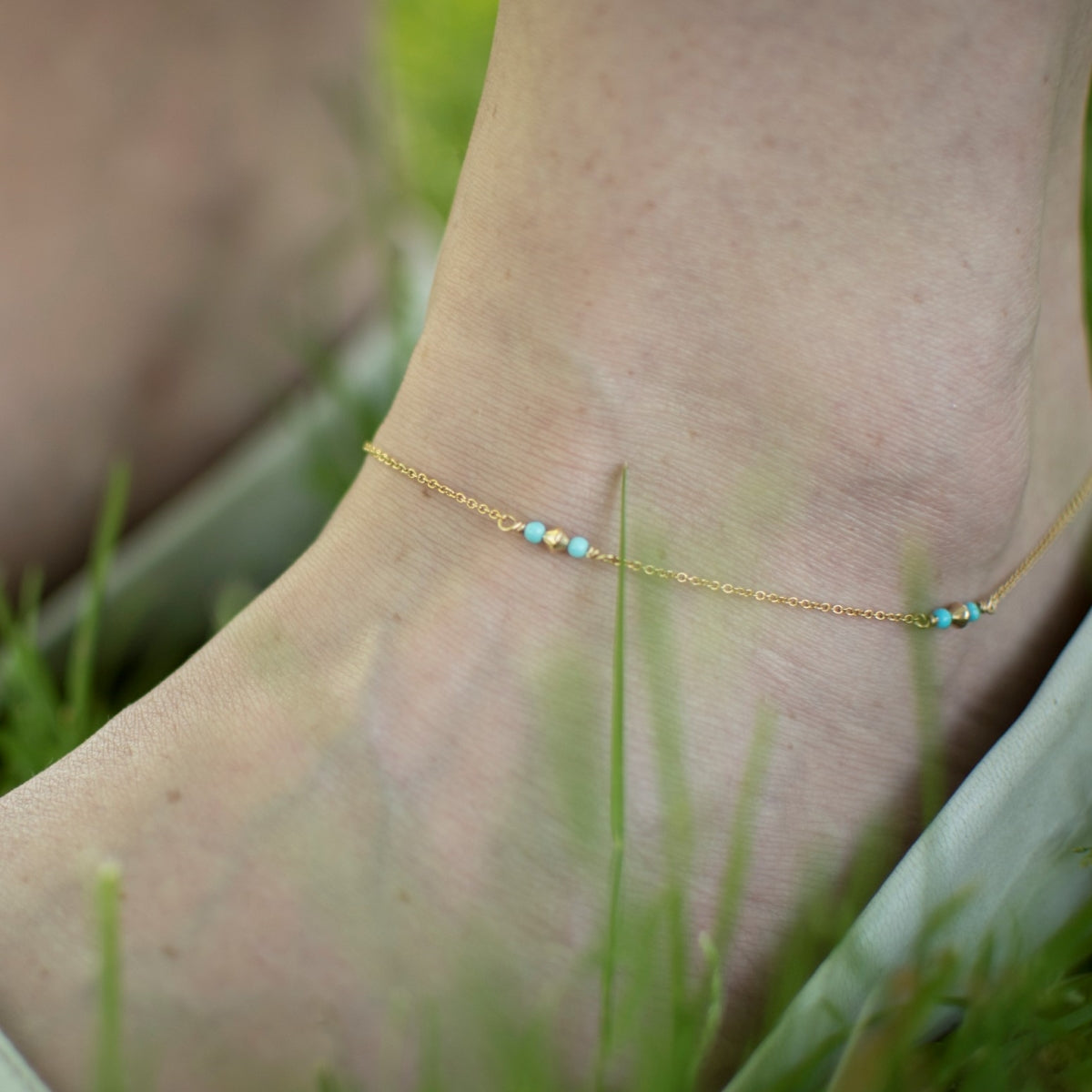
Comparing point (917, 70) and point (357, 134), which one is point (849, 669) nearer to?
point (917, 70)

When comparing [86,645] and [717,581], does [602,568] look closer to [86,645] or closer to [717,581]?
[717,581]

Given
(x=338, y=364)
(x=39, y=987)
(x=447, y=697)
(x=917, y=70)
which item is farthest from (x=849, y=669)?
(x=338, y=364)

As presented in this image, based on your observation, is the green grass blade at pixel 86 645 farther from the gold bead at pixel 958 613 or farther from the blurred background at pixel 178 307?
the gold bead at pixel 958 613

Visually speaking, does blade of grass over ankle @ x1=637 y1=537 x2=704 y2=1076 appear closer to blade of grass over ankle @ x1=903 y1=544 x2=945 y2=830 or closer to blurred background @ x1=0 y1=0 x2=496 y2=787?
blade of grass over ankle @ x1=903 y1=544 x2=945 y2=830

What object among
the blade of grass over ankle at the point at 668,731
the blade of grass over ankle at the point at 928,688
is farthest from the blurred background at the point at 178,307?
the blade of grass over ankle at the point at 928,688

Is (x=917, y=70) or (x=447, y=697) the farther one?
(x=447, y=697)

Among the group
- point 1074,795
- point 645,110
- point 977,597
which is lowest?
point 1074,795
